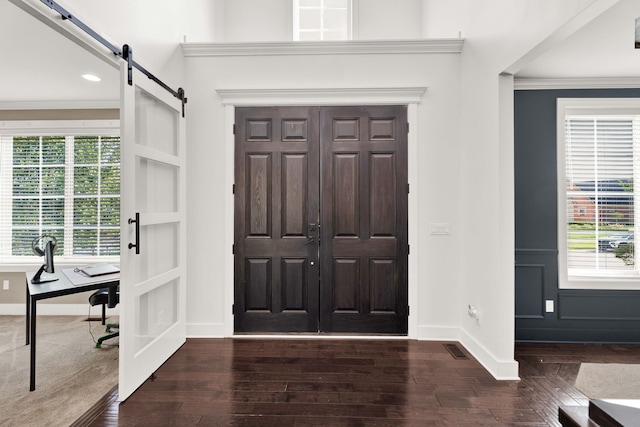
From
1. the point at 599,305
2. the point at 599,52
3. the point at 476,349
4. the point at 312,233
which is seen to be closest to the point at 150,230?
the point at 312,233

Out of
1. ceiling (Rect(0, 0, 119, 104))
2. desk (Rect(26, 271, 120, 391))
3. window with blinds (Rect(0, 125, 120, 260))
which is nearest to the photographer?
desk (Rect(26, 271, 120, 391))

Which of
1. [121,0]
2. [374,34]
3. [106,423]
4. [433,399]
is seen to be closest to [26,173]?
[121,0]

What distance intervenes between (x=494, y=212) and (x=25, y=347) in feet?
14.1

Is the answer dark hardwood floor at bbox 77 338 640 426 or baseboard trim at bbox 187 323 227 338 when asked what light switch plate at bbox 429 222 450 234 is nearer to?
dark hardwood floor at bbox 77 338 640 426

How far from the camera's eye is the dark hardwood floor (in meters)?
2.10

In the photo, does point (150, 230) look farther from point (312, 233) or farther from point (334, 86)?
point (334, 86)

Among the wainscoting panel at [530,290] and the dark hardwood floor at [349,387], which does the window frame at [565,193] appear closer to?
the wainscoting panel at [530,290]

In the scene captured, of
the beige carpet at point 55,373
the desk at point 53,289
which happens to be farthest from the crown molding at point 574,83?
the beige carpet at point 55,373

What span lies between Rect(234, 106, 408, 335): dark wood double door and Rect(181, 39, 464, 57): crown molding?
1.81ft

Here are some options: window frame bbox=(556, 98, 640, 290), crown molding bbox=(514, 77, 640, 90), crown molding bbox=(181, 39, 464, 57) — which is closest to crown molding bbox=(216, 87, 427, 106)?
crown molding bbox=(181, 39, 464, 57)

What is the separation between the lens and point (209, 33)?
4273 mm

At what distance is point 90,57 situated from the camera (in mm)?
2977

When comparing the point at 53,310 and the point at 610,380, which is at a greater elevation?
the point at 610,380

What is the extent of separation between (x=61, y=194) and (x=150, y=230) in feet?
8.50
